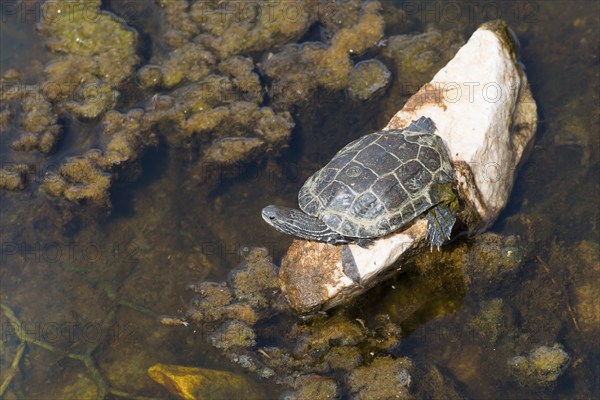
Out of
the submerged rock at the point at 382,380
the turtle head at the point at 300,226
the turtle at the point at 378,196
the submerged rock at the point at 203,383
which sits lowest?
the submerged rock at the point at 203,383

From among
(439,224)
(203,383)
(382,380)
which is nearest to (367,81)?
(439,224)

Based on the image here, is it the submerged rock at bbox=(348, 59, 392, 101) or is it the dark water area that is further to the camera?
the submerged rock at bbox=(348, 59, 392, 101)

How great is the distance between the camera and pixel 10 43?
23.1 ft

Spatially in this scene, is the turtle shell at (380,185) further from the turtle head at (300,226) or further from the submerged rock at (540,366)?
the submerged rock at (540,366)

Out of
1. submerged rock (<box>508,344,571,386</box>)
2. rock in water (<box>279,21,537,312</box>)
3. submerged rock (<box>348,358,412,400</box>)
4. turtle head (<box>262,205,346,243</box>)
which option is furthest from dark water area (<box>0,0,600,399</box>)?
turtle head (<box>262,205,346,243</box>)

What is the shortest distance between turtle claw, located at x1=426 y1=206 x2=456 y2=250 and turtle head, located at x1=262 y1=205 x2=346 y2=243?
0.76 metres

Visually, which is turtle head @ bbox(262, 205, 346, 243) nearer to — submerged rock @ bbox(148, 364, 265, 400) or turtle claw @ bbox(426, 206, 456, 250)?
turtle claw @ bbox(426, 206, 456, 250)

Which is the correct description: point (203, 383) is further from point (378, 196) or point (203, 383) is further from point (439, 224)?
point (439, 224)

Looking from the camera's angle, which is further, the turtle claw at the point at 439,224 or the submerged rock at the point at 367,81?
the submerged rock at the point at 367,81

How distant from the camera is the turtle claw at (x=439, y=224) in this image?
4.86 m

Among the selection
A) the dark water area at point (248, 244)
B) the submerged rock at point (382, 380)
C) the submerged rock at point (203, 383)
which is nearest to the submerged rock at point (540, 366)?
the dark water area at point (248, 244)

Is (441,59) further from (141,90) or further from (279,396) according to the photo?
(279,396)

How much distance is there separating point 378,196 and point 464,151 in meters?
1.05

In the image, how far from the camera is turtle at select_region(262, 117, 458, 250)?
475cm
